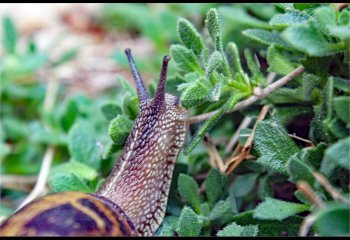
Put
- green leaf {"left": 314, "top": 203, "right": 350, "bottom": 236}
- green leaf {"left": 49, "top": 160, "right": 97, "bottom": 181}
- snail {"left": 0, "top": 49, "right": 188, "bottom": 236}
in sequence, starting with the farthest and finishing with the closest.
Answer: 1. green leaf {"left": 49, "top": 160, "right": 97, "bottom": 181}
2. snail {"left": 0, "top": 49, "right": 188, "bottom": 236}
3. green leaf {"left": 314, "top": 203, "right": 350, "bottom": 236}

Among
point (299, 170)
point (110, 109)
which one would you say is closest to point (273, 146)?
point (299, 170)

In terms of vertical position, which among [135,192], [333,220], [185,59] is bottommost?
[135,192]

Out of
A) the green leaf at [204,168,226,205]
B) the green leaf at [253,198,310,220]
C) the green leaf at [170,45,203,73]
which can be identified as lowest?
the green leaf at [204,168,226,205]

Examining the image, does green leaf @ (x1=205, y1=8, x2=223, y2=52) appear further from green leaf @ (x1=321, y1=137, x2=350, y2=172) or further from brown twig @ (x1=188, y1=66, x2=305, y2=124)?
green leaf @ (x1=321, y1=137, x2=350, y2=172)

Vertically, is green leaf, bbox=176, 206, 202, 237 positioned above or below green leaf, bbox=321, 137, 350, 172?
below

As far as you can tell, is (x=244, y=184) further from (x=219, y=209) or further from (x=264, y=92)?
(x=264, y=92)

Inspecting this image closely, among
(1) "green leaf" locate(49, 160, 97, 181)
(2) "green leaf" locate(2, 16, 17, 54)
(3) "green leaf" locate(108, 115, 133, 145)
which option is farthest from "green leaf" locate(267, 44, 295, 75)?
(2) "green leaf" locate(2, 16, 17, 54)

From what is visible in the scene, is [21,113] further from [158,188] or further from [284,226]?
[284,226]

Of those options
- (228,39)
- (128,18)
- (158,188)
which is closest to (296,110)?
(158,188)
